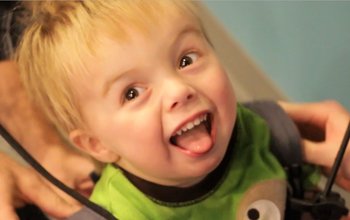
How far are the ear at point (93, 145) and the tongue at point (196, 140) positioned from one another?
0.12 m

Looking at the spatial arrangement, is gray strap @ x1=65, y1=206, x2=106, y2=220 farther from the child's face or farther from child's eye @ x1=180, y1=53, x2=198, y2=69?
child's eye @ x1=180, y1=53, x2=198, y2=69

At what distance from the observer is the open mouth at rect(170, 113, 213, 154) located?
0.55 m

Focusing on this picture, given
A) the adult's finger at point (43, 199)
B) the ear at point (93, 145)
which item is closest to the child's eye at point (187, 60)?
the ear at point (93, 145)

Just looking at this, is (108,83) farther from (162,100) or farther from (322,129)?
(322,129)

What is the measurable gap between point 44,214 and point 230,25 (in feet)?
2.57

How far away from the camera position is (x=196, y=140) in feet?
1.83

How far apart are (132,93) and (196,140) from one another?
0.10 metres

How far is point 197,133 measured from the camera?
22.1 inches

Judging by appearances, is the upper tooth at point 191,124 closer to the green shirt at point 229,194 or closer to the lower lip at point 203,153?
the lower lip at point 203,153

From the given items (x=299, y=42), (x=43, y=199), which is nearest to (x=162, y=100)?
(x=43, y=199)

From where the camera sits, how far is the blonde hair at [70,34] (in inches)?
21.0

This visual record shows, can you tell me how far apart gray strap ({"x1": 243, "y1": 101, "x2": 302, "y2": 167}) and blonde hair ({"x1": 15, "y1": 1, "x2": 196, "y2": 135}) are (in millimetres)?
223

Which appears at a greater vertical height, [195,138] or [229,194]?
[195,138]

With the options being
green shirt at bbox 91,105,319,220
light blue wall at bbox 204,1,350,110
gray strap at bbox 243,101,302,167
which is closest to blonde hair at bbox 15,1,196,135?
green shirt at bbox 91,105,319,220
